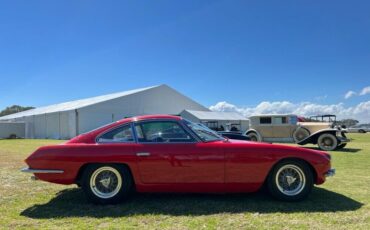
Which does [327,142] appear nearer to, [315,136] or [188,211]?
[315,136]

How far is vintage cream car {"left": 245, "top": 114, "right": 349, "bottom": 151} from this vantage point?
1617 cm

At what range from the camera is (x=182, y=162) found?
5145 mm

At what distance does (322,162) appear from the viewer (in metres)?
5.34

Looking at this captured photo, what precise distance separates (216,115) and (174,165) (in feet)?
106

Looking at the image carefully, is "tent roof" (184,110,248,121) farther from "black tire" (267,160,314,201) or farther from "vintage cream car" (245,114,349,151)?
"black tire" (267,160,314,201)

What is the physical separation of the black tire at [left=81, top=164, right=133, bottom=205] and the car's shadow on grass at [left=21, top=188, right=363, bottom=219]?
0.41 feet

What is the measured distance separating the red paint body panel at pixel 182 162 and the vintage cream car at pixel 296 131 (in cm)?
1147

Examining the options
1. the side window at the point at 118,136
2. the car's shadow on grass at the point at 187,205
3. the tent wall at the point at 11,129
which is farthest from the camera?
the tent wall at the point at 11,129

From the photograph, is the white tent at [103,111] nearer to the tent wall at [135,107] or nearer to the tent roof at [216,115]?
the tent wall at [135,107]

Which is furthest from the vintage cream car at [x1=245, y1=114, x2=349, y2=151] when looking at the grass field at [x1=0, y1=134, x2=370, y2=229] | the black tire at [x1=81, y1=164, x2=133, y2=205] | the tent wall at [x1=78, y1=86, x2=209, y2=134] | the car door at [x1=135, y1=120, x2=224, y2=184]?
the tent wall at [x1=78, y1=86, x2=209, y2=134]

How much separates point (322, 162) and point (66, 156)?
383cm

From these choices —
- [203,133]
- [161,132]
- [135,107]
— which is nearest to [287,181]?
[203,133]

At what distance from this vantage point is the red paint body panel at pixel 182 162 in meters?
5.15

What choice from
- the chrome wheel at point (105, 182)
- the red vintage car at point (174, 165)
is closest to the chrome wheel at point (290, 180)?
the red vintage car at point (174, 165)
